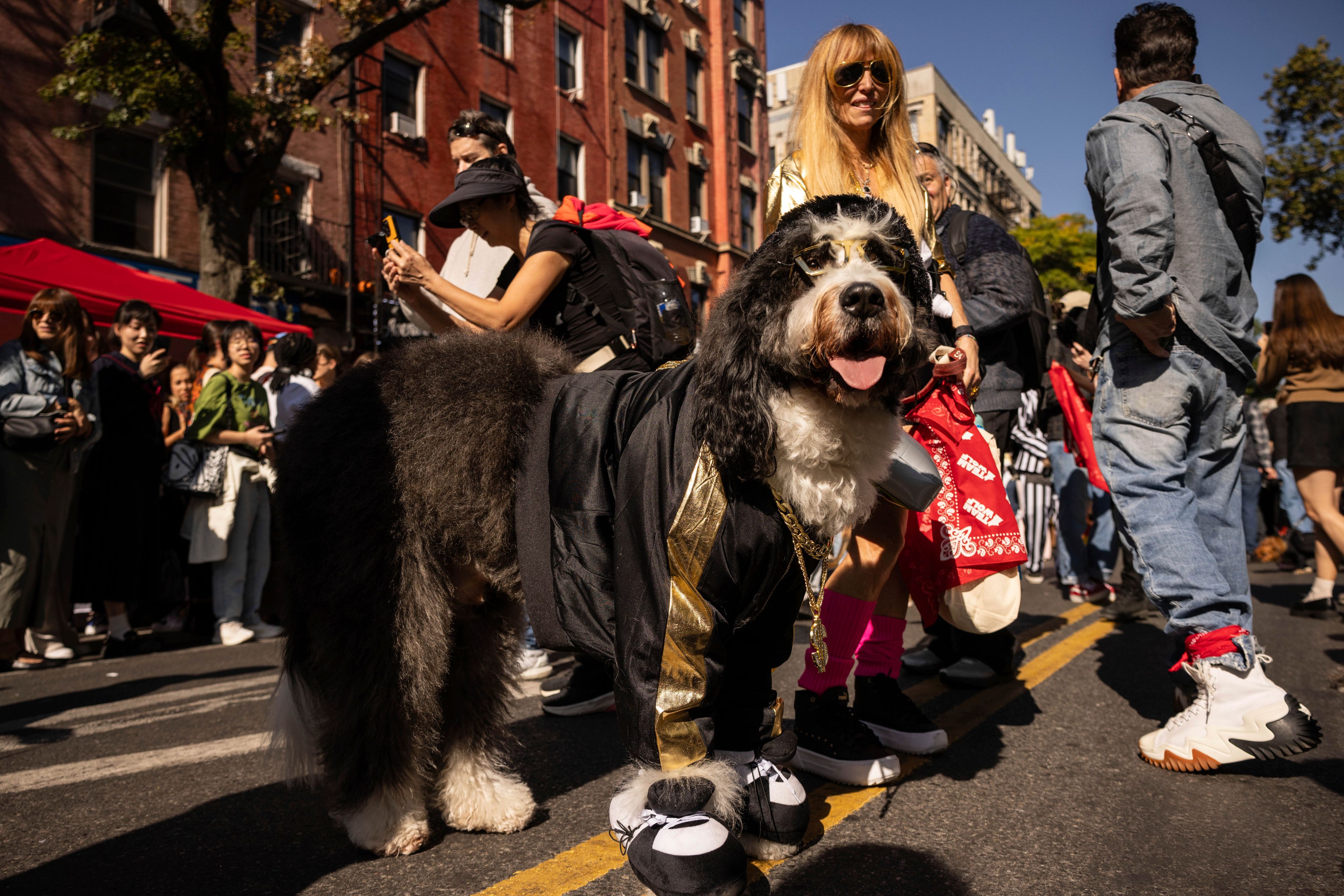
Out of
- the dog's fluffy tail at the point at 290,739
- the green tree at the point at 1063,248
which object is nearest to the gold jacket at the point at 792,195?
the dog's fluffy tail at the point at 290,739

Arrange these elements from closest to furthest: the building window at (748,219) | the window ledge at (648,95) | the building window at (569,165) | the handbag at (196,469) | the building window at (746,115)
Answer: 1. the handbag at (196,469)
2. the building window at (569,165)
3. the window ledge at (648,95)
4. the building window at (746,115)
5. the building window at (748,219)

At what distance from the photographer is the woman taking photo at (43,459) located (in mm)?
4930

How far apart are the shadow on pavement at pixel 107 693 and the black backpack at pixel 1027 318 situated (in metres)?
4.46

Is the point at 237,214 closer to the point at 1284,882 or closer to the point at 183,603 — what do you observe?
the point at 183,603

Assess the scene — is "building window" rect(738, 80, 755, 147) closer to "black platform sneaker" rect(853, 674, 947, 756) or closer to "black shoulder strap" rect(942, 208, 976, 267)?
"black shoulder strap" rect(942, 208, 976, 267)

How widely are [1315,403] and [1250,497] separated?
4.74 m

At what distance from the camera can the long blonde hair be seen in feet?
9.48

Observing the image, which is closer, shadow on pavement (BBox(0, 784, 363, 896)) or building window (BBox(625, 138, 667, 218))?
shadow on pavement (BBox(0, 784, 363, 896))

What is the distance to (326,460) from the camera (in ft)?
7.62

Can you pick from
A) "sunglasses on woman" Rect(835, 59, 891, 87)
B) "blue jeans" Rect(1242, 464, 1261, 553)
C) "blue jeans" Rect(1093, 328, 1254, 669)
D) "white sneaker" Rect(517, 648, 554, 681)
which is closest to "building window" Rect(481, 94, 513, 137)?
"blue jeans" Rect(1242, 464, 1261, 553)

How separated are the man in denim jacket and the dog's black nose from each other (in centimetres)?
169

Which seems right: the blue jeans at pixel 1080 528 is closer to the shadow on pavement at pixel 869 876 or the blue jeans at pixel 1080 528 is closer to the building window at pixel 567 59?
the shadow on pavement at pixel 869 876

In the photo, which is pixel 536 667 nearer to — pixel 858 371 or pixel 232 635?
pixel 232 635

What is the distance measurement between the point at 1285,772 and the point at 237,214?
43.6 feet
